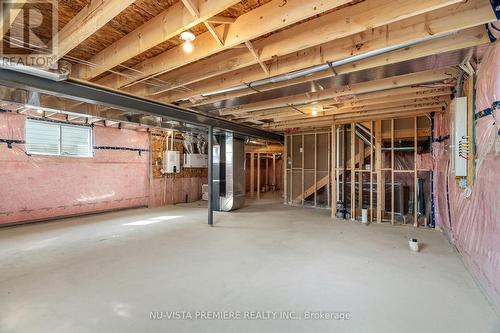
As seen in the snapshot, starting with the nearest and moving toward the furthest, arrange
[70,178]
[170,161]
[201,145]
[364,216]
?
[364,216] < [70,178] < [170,161] < [201,145]

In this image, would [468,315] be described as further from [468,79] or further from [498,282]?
[468,79]

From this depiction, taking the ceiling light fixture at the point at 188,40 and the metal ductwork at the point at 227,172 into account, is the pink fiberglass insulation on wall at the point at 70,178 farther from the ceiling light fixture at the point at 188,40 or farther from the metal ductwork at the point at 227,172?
the ceiling light fixture at the point at 188,40

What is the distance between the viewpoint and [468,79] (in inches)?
103

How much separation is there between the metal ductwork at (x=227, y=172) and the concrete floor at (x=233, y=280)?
2018 mm

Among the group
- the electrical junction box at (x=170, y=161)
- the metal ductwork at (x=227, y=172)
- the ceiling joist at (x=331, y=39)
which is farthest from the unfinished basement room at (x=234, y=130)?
the electrical junction box at (x=170, y=161)

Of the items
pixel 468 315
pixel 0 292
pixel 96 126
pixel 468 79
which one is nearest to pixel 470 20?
pixel 468 79

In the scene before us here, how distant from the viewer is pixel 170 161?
704 centimetres

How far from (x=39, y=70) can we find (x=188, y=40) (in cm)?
151

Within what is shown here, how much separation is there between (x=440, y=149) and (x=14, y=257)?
6754 mm

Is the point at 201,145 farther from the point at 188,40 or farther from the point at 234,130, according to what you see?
the point at 188,40

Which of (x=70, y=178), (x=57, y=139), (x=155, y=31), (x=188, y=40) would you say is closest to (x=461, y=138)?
(x=188, y=40)

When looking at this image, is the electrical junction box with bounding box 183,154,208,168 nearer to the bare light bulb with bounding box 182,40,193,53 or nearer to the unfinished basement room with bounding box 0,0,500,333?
the unfinished basement room with bounding box 0,0,500,333

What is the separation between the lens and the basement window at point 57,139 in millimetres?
4816

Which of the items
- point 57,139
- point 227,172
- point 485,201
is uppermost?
point 57,139
